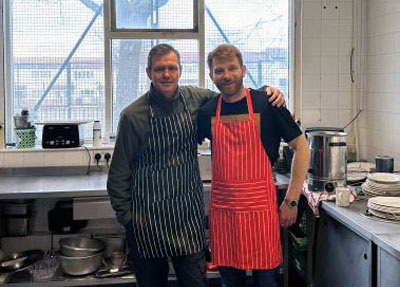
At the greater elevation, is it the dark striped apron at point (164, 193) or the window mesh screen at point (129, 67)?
the window mesh screen at point (129, 67)

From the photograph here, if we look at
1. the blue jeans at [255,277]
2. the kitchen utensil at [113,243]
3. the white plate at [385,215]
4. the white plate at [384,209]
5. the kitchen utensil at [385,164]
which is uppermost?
the kitchen utensil at [385,164]

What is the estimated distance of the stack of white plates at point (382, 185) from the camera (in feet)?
8.19

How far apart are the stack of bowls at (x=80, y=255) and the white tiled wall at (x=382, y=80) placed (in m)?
2.08

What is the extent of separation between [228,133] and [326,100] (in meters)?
1.96

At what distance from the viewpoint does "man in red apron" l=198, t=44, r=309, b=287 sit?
83.9 inches

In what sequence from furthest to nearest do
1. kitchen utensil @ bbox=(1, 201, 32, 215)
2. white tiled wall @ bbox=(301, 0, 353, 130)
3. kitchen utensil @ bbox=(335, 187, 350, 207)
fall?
white tiled wall @ bbox=(301, 0, 353, 130)
kitchen utensil @ bbox=(1, 201, 32, 215)
kitchen utensil @ bbox=(335, 187, 350, 207)

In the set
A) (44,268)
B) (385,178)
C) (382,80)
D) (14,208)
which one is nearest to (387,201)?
(385,178)

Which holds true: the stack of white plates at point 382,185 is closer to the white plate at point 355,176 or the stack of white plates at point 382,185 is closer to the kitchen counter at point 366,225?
the kitchen counter at point 366,225

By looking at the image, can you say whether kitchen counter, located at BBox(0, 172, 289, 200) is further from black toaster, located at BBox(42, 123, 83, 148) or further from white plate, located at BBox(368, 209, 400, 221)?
white plate, located at BBox(368, 209, 400, 221)

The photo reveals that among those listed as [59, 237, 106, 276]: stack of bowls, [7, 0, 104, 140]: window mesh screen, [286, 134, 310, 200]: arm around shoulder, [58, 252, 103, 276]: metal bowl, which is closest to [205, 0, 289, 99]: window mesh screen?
[7, 0, 104, 140]: window mesh screen

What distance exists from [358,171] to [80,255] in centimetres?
188

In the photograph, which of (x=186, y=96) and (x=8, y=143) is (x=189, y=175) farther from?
(x=8, y=143)

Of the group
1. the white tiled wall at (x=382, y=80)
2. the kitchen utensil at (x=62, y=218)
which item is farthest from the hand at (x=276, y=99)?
the kitchen utensil at (x=62, y=218)

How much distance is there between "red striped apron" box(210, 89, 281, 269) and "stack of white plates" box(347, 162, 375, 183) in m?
0.94
